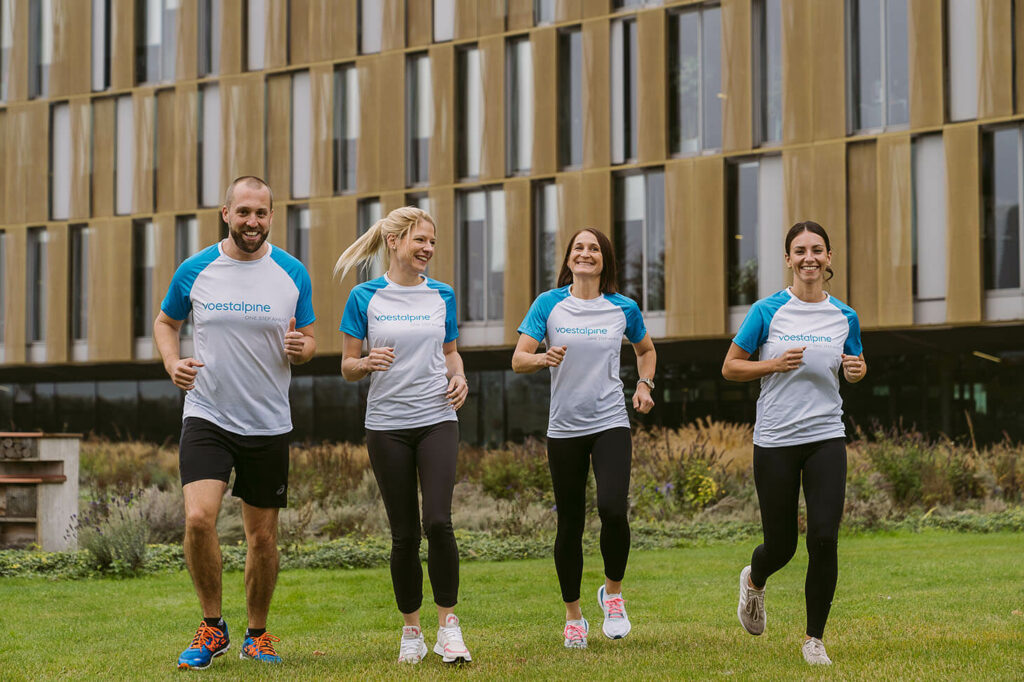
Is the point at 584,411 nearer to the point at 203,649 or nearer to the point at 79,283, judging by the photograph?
the point at 203,649

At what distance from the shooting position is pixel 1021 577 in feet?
33.3

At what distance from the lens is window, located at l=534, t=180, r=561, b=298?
27953mm

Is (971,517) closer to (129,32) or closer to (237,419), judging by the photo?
(237,419)

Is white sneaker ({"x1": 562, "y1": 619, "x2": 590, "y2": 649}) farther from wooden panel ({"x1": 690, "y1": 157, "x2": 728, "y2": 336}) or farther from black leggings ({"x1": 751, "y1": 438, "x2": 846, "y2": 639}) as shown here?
wooden panel ({"x1": 690, "y1": 157, "x2": 728, "y2": 336})

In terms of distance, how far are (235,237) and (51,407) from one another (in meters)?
32.3

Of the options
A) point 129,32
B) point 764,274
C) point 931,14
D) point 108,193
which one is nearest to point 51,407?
point 108,193

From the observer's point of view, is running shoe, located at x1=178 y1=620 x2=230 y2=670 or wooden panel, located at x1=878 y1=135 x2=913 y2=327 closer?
running shoe, located at x1=178 y1=620 x2=230 y2=670

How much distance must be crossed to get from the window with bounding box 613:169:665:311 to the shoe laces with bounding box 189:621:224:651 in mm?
20997

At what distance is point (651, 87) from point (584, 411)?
20.8 m

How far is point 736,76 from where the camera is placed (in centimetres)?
2580

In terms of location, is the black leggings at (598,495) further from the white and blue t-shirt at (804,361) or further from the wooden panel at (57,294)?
the wooden panel at (57,294)

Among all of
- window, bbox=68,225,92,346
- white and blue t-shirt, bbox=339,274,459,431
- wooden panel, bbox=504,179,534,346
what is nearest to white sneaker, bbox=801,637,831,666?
white and blue t-shirt, bbox=339,274,459,431

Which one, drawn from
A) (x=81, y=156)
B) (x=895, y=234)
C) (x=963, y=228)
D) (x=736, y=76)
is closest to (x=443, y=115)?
(x=736, y=76)

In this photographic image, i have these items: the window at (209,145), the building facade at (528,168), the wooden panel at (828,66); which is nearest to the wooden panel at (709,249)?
the building facade at (528,168)
